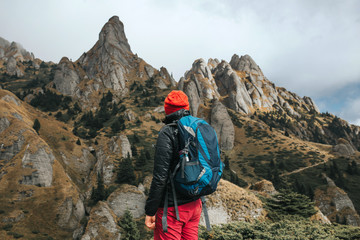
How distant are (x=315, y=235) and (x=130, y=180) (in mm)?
43995

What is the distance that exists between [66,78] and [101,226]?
128485 millimetres

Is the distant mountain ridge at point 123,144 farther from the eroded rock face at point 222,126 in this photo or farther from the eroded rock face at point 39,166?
the eroded rock face at point 222,126

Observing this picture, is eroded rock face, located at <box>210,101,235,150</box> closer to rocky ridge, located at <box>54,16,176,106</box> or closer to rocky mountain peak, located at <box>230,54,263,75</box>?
rocky ridge, located at <box>54,16,176,106</box>

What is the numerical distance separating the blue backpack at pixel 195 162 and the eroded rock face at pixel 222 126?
3569 inches

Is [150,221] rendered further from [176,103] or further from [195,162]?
[176,103]

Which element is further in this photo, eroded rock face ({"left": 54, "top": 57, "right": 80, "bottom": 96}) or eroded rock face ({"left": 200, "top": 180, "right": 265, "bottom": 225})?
eroded rock face ({"left": 54, "top": 57, "right": 80, "bottom": 96})

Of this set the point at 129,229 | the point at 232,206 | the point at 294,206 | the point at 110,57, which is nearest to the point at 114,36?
the point at 110,57

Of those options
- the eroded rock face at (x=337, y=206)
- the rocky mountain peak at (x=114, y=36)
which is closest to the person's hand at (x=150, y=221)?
the eroded rock face at (x=337, y=206)

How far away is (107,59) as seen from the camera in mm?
138125

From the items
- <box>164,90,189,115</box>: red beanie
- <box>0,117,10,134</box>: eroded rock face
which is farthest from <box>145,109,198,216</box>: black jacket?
<box>0,117,10,134</box>: eroded rock face

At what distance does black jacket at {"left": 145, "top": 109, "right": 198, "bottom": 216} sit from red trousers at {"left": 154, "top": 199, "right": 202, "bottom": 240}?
0.11 meters

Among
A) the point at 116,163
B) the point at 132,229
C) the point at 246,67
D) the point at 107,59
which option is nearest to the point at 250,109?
the point at 246,67

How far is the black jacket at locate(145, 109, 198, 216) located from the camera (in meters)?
2.87

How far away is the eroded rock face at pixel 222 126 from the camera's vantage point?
9325 centimetres
